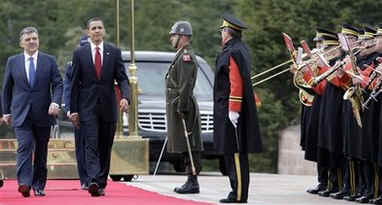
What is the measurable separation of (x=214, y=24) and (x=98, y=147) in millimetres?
25924

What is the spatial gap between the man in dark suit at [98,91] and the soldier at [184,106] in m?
0.96

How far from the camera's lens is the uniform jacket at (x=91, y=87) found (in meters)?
17.8

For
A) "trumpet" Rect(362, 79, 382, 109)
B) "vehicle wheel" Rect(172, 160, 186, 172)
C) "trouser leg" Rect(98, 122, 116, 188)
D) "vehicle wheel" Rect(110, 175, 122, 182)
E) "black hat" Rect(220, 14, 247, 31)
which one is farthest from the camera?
"vehicle wheel" Rect(172, 160, 186, 172)

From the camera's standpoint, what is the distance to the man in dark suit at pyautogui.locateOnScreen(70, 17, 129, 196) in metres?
17.8

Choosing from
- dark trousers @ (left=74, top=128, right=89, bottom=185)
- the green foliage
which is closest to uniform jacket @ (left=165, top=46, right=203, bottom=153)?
dark trousers @ (left=74, top=128, right=89, bottom=185)

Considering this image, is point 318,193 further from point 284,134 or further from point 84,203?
point 284,134

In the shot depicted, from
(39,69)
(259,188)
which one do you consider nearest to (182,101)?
(39,69)

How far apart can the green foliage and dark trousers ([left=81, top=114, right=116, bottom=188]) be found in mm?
20370

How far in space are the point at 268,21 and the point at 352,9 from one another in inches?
82.1

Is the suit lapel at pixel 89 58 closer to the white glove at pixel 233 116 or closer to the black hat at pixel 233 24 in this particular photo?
the black hat at pixel 233 24

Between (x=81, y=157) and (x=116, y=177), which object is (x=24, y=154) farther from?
(x=116, y=177)

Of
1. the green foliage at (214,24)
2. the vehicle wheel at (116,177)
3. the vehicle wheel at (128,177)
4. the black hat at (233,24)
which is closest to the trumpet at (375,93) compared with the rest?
the black hat at (233,24)

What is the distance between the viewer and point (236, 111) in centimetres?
1664

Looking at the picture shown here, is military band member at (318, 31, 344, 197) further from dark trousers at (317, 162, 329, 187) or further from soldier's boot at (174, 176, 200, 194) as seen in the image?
soldier's boot at (174, 176, 200, 194)
